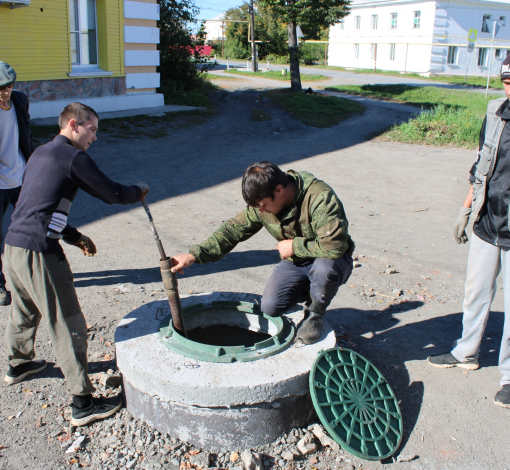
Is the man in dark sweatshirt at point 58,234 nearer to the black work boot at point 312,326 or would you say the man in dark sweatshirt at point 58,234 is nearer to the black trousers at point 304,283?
the black trousers at point 304,283

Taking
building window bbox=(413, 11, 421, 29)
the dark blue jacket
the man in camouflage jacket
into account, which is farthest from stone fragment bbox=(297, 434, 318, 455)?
building window bbox=(413, 11, 421, 29)

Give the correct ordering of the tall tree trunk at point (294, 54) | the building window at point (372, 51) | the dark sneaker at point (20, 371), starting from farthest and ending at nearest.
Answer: the building window at point (372, 51) → the tall tree trunk at point (294, 54) → the dark sneaker at point (20, 371)

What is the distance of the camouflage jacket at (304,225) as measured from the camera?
9.51 ft

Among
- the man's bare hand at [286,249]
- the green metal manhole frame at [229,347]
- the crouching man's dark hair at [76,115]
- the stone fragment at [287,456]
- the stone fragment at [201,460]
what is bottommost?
Result: the stone fragment at [201,460]

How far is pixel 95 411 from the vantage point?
113 inches

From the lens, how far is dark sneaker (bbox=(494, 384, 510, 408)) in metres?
3.06

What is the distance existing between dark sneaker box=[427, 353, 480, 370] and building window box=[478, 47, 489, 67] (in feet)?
126

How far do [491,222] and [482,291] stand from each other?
1.43 feet

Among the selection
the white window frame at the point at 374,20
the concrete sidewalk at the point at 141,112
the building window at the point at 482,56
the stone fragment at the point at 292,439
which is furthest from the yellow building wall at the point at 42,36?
the white window frame at the point at 374,20

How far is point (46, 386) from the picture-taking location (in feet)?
10.4

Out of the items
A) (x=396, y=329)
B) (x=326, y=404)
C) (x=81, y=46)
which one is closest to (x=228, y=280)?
(x=396, y=329)

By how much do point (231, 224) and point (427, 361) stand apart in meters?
1.63

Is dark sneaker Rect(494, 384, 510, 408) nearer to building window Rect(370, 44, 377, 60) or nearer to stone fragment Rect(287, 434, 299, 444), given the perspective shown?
stone fragment Rect(287, 434, 299, 444)

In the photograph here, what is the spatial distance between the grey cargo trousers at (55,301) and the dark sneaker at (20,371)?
1.53 feet
